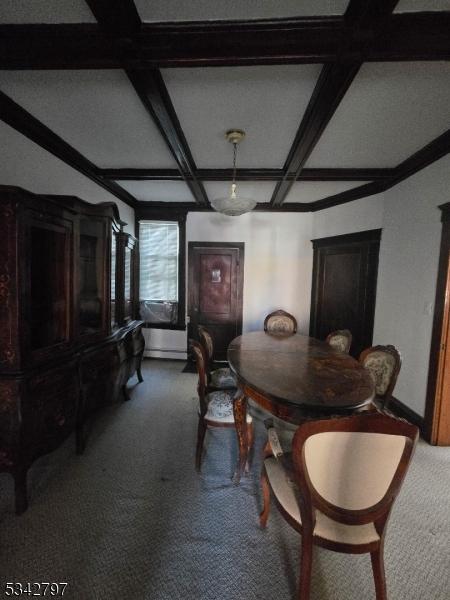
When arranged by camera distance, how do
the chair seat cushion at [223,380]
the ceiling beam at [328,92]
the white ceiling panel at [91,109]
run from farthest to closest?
1. the chair seat cushion at [223,380]
2. the white ceiling panel at [91,109]
3. the ceiling beam at [328,92]

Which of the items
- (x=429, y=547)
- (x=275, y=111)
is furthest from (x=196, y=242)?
(x=429, y=547)

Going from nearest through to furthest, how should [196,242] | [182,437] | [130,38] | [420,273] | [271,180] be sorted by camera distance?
1. [130,38]
2. [182,437]
3. [420,273]
4. [271,180]
5. [196,242]

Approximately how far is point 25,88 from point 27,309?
1512mm

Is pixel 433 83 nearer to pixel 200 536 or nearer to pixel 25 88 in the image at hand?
pixel 25 88

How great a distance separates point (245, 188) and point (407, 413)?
3.25 meters

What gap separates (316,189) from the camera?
352 cm

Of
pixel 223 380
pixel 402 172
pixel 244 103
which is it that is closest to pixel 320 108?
pixel 244 103

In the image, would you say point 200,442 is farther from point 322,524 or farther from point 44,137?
point 44,137

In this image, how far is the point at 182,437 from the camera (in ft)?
7.54

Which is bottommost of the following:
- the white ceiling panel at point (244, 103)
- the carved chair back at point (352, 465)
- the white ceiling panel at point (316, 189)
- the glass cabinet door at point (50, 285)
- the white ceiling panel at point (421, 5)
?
the carved chair back at point (352, 465)

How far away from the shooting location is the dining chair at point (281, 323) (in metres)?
3.40

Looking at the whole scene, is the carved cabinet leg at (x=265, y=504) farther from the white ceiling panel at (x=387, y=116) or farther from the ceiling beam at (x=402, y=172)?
the ceiling beam at (x=402, y=172)

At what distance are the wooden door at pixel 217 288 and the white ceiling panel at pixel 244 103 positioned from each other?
1.89 meters

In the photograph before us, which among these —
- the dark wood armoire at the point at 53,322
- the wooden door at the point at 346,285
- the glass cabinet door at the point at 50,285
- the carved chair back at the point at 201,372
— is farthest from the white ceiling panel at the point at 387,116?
the glass cabinet door at the point at 50,285
